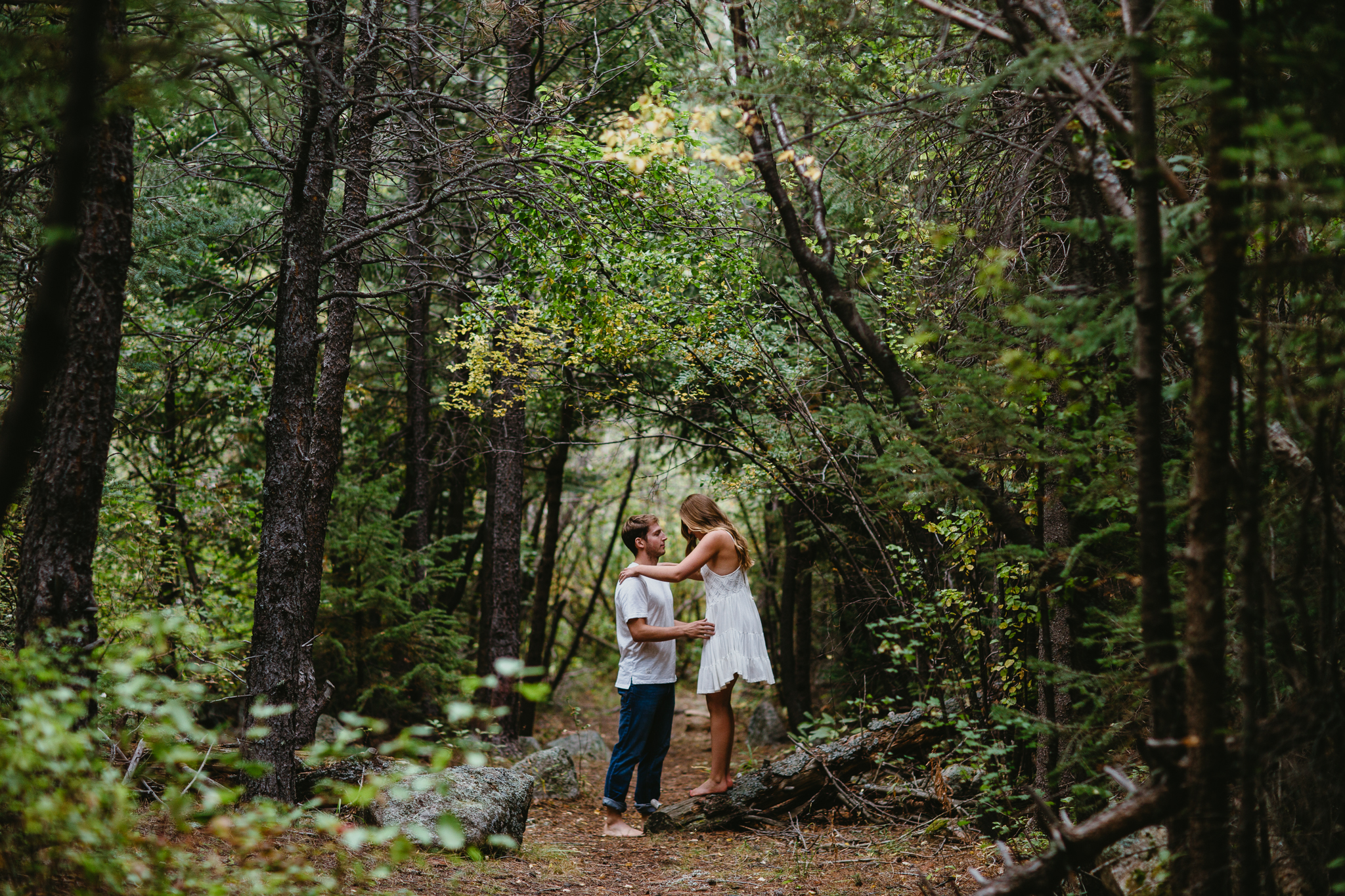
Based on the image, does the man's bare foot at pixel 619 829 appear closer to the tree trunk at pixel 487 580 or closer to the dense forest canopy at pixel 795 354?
the dense forest canopy at pixel 795 354

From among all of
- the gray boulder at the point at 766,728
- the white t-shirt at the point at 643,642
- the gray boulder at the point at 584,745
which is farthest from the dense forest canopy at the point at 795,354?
the gray boulder at the point at 766,728

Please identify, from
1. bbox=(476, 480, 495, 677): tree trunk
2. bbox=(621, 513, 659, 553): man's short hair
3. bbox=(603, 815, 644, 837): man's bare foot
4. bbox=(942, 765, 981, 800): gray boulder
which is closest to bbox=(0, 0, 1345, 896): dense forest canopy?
bbox=(942, 765, 981, 800): gray boulder

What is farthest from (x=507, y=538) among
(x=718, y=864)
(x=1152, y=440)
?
(x=1152, y=440)

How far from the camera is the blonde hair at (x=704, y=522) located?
21.3ft

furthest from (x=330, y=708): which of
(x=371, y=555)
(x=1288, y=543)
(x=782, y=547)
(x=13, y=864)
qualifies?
(x=1288, y=543)

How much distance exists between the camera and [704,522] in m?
6.50

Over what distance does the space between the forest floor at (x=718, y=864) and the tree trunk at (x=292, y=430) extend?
1.42m

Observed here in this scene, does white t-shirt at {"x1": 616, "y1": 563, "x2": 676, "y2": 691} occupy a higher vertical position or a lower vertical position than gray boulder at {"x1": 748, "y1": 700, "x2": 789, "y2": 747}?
higher

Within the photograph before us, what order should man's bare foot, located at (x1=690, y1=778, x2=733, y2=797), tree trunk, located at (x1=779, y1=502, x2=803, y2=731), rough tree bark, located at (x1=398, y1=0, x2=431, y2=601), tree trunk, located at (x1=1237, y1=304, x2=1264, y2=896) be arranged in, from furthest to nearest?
tree trunk, located at (x1=779, y1=502, x2=803, y2=731) < rough tree bark, located at (x1=398, y1=0, x2=431, y2=601) < man's bare foot, located at (x1=690, y1=778, x2=733, y2=797) < tree trunk, located at (x1=1237, y1=304, x2=1264, y2=896)

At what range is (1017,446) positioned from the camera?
358cm

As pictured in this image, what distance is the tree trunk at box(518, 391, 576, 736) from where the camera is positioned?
11711mm

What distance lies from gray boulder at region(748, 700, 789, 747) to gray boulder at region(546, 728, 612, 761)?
230 centimetres

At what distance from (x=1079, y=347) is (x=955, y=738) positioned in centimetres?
344

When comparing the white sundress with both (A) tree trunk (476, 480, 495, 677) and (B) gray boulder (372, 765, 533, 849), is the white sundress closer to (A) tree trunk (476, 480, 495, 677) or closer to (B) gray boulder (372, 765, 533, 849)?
(B) gray boulder (372, 765, 533, 849)
